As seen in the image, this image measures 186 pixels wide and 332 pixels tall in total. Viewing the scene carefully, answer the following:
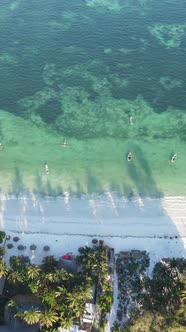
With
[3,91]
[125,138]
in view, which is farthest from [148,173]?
[3,91]

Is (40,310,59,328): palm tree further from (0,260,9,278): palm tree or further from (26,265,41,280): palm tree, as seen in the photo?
(0,260,9,278): palm tree

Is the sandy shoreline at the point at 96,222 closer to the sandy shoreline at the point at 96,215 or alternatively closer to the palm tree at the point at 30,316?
the sandy shoreline at the point at 96,215

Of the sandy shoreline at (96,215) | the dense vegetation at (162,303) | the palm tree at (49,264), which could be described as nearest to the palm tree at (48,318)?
the palm tree at (49,264)

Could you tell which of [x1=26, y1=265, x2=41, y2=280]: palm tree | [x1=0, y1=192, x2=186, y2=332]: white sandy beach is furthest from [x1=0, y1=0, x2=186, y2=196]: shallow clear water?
[x1=26, y1=265, x2=41, y2=280]: palm tree

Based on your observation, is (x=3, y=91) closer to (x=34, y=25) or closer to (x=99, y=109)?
(x=99, y=109)

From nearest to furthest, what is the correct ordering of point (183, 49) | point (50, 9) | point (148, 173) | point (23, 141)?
point (148, 173), point (23, 141), point (183, 49), point (50, 9)
